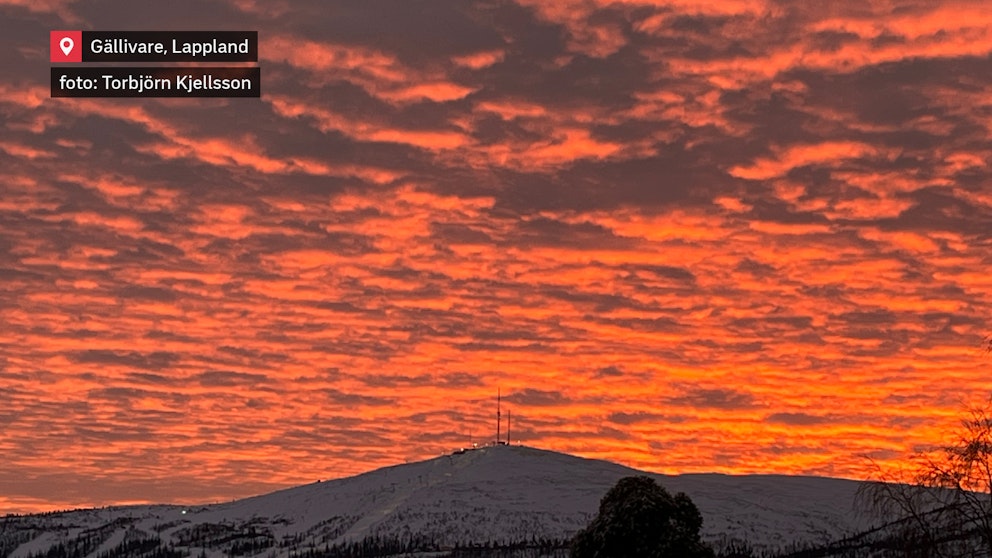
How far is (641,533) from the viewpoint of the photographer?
12738 centimetres

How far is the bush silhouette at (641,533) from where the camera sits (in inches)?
4975

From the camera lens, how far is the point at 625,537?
127m

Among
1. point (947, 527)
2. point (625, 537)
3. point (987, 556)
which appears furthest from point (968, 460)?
point (625, 537)

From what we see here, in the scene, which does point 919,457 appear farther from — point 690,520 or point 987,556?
point 690,520

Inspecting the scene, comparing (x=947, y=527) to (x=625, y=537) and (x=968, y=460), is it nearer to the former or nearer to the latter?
(x=968, y=460)

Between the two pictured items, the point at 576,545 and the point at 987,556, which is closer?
the point at 987,556

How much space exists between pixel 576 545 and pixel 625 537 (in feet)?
15.1

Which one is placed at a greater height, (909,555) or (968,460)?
(968,460)

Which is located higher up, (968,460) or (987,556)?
(968,460)

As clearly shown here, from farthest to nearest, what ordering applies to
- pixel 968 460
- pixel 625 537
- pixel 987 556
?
pixel 625 537
pixel 987 556
pixel 968 460

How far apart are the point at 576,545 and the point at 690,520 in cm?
1141

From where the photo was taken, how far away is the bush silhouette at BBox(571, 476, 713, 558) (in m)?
126

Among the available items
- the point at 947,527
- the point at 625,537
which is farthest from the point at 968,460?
the point at 625,537

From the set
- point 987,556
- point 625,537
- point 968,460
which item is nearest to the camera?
point 968,460
